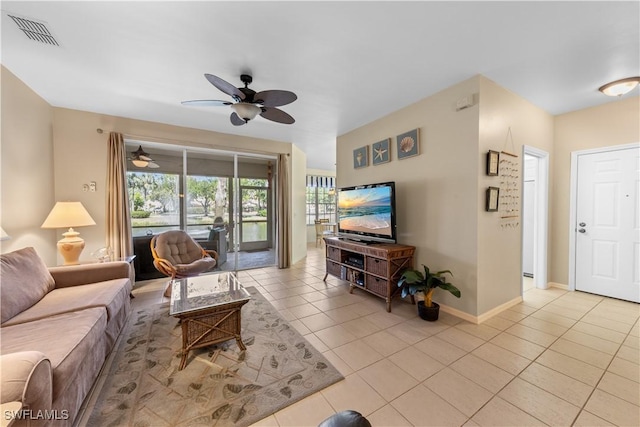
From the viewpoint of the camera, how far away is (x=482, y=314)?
2686 mm

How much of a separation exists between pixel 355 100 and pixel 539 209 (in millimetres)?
A: 3335

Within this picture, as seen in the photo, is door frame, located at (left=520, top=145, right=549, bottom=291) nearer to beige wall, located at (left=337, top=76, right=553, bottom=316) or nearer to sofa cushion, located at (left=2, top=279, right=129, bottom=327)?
beige wall, located at (left=337, top=76, right=553, bottom=316)

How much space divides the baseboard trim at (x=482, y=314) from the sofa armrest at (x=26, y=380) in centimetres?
337

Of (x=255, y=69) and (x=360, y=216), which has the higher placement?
(x=255, y=69)

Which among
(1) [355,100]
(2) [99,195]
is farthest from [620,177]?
(2) [99,195]

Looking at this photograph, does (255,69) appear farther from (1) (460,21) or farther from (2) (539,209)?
(2) (539,209)

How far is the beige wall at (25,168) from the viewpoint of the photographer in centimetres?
243

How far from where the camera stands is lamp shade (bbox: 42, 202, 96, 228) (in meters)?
2.76

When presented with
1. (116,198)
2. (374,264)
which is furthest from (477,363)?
(116,198)

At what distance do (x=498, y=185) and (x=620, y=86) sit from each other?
65.7 inches

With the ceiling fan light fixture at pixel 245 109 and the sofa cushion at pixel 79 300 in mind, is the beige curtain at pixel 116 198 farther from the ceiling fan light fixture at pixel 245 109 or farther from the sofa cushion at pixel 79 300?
the ceiling fan light fixture at pixel 245 109

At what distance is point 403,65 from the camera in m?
2.42

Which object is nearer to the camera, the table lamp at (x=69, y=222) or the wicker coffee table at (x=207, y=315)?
the wicker coffee table at (x=207, y=315)

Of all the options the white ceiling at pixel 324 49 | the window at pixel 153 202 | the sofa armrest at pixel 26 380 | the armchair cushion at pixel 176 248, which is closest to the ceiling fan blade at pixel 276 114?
the white ceiling at pixel 324 49
